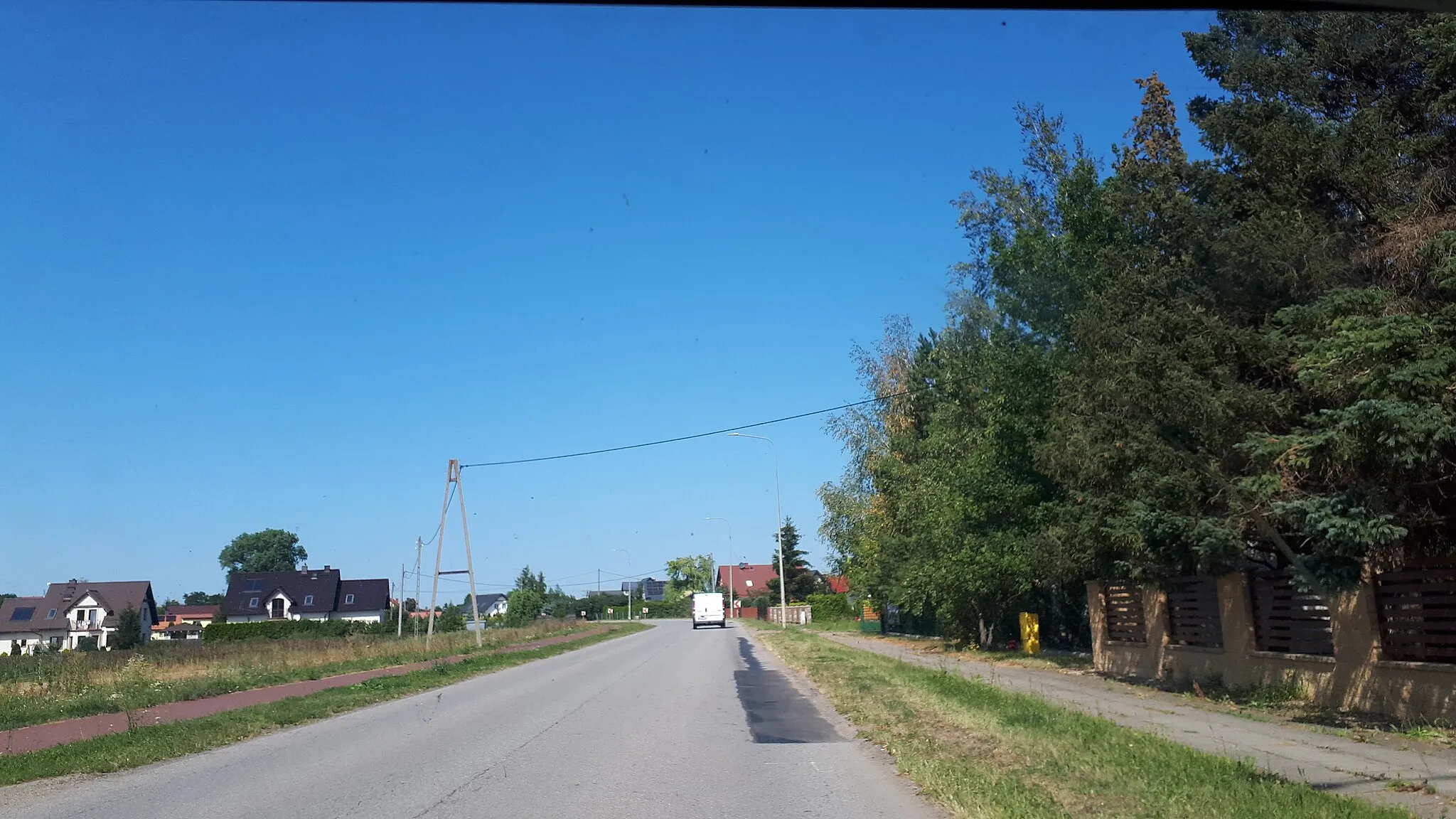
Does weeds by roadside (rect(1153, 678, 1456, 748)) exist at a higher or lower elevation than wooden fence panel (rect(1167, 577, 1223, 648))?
lower

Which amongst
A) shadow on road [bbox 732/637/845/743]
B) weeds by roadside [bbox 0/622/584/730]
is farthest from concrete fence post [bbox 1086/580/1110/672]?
weeds by roadside [bbox 0/622/584/730]

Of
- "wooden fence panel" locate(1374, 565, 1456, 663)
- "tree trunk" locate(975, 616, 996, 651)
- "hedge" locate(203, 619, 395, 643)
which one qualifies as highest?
"wooden fence panel" locate(1374, 565, 1456, 663)

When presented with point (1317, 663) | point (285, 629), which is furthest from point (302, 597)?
point (1317, 663)

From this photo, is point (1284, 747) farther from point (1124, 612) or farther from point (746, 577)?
point (746, 577)

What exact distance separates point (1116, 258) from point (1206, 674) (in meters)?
7.23

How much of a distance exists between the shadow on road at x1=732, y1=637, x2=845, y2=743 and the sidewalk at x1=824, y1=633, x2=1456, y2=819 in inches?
149

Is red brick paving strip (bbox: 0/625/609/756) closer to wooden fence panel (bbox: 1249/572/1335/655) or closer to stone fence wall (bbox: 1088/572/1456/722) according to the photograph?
stone fence wall (bbox: 1088/572/1456/722)

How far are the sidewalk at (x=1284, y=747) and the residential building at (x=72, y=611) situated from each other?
278 ft

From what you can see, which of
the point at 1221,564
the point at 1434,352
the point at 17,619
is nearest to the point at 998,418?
the point at 1221,564

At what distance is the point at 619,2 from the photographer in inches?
209

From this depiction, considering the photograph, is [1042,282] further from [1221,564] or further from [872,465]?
[872,465]

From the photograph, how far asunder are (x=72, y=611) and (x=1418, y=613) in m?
99.4

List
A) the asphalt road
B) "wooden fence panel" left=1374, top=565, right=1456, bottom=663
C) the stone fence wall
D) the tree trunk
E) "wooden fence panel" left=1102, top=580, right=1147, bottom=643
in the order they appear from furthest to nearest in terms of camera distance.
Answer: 1. the tree trunk
2. "wooden fence panel" left=1102, top=580, right=1147, bottom=643
3. the stone fence wall
4. "wooden fence panel" left=1374, top=565, right=1456, bottom=663
5. the asphalt road

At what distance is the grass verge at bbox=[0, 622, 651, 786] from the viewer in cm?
1171
